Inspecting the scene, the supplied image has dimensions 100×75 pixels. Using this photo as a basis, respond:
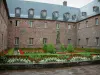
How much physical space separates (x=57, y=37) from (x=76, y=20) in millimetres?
5925

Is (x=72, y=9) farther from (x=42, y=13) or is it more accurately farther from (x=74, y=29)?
(x=42, y=13)

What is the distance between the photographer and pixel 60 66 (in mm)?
9789

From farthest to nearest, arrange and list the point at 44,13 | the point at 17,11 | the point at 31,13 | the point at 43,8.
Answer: the point at 43,8
the point at 44,13
the point at 31,13
the point at 17,11

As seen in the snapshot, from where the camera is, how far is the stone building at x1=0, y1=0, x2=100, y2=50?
2567cm

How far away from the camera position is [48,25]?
28266 millimetres

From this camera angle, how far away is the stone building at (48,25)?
25.7m

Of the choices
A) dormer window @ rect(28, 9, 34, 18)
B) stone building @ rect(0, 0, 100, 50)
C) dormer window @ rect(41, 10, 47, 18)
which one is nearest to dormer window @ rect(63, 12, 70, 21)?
stone building @ rect(0, 0, 100, 50)

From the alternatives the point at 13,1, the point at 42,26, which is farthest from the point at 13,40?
the point at 13,1

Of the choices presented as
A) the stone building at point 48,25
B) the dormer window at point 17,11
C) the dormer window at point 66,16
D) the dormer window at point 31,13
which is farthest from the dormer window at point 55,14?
the dormer window at point 17,11

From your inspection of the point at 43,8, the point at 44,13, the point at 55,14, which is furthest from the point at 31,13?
the point at 55,14

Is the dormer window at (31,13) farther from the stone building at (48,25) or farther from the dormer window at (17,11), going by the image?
the dormer window at (17,11)

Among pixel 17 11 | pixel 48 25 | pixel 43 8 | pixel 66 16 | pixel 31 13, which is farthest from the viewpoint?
pixel 66 16

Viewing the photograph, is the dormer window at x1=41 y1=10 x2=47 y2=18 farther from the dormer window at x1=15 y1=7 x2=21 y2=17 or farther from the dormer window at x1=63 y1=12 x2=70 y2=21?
the dormer window at x1=15 y1=7 x2=21 y2=17

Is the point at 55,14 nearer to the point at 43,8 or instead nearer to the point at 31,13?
the point at 43,8
